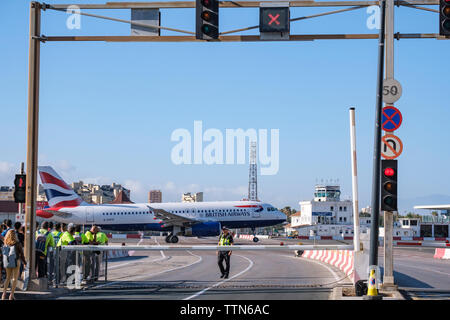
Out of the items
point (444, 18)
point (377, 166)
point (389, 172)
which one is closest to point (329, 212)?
point (444, 18)

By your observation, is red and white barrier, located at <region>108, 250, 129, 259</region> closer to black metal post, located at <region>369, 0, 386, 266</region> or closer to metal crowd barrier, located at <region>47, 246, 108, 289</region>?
metal crowd barrier, located at <region>47, 246, 108, 289</region>

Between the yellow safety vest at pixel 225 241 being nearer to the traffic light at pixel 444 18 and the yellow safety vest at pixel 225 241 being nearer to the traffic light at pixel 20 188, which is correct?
the traffic light at pixel 20 188

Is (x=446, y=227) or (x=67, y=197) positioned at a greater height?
(x=67, y=197)

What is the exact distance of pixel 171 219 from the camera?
2199 inches

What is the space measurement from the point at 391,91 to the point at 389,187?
8.57 feet

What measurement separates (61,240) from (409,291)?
9.66 meters

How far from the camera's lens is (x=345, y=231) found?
110250 millimetres

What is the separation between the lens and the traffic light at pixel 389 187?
1432cm

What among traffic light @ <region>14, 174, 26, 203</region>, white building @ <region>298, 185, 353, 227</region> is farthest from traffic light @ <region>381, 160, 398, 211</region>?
white building @ <region>298, 185, 353, 227</region>

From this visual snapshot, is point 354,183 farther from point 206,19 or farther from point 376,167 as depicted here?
point 206,19

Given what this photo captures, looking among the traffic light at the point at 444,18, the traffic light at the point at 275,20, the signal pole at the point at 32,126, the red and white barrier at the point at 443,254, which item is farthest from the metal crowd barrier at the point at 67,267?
the red and white barrier at the point at 443,254

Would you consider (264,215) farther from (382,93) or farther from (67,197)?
(382,93)

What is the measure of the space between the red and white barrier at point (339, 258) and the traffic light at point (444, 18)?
27.6 feet

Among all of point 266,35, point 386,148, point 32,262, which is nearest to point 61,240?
point 32,262
